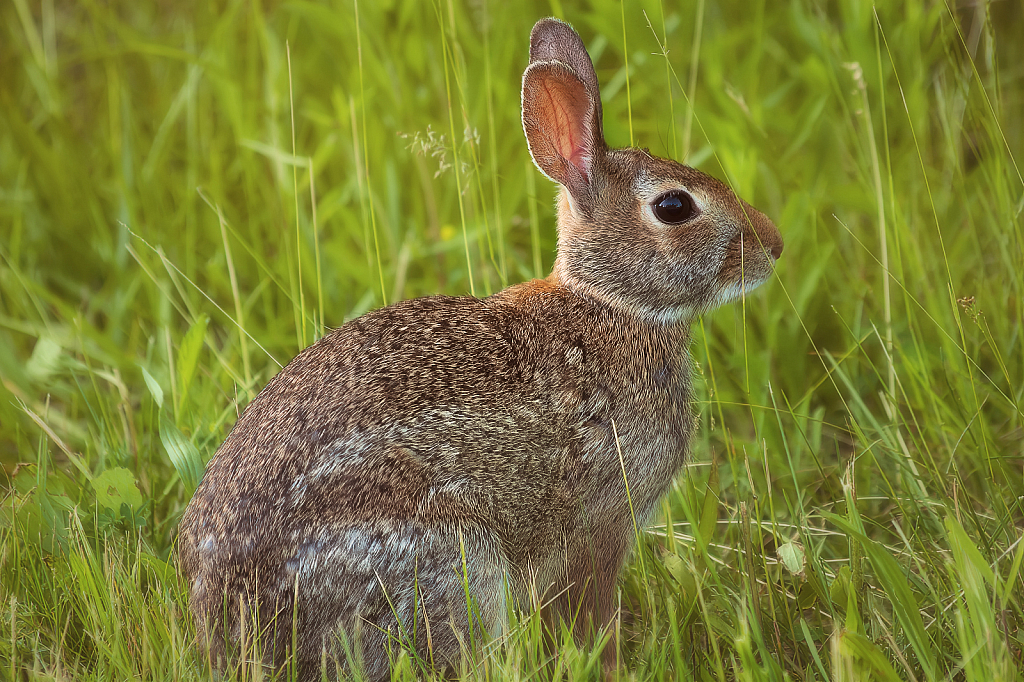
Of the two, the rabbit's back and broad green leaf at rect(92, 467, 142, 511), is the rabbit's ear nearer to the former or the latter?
the rabbit's back

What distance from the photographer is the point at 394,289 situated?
5.17 metres

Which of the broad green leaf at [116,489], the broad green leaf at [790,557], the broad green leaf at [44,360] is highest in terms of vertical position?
the broad green leaf at [44,360]

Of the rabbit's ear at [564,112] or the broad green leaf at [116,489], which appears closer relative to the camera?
the broad green leaf at [116,489]

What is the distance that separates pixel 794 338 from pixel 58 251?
3911mm

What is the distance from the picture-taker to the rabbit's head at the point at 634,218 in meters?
3.73

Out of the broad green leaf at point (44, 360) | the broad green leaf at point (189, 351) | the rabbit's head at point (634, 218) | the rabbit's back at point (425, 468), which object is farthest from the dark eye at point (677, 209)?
the broad green leaf at point (44, 360)

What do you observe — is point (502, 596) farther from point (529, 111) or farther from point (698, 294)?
point (529, 111)

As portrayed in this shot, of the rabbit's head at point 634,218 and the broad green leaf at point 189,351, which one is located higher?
the rabbit's head at point 634,218

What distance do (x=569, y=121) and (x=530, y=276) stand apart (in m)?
1.04

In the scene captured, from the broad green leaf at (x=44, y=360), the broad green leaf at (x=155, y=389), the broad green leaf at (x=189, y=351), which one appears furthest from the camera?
the broad green leaf at (x=44, y=360)

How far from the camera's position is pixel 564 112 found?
3.80 metres

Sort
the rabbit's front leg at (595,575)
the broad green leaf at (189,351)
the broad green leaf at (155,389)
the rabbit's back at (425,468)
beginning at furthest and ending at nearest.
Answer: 1. the broad green leaf at (189,351)
2. the broad green leaf at (155,389)
3. the rabbit's front leg at (595,575)
4. the rabbit's back at (425,468)

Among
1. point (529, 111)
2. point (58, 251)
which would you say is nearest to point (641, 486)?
point (529, 111)

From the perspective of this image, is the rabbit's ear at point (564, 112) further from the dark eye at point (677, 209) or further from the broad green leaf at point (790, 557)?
the broad green leaf at point (790, 557)
